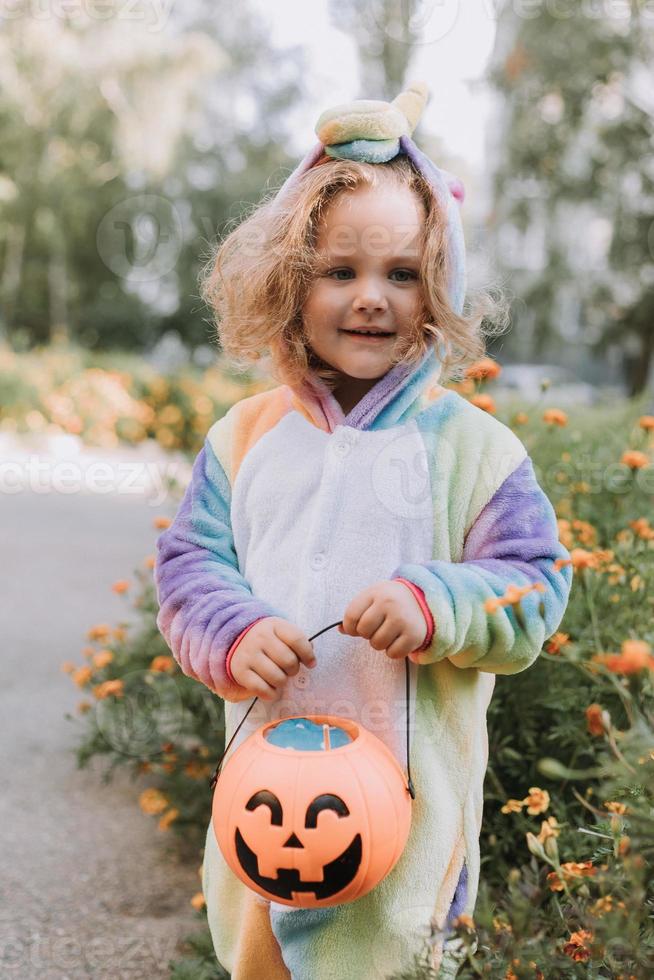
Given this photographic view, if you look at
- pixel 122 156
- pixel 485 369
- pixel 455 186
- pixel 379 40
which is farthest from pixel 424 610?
pixel 122 156

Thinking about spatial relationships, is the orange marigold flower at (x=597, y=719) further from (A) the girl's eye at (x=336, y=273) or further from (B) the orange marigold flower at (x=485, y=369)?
(B) the orange marigold flower at (x=485, y=369)

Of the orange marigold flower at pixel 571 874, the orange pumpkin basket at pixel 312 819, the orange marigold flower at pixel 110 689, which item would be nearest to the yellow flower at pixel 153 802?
the orange marigold flower at pixel 110 689

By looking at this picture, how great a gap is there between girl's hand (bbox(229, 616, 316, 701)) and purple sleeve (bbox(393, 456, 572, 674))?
0.18 meters

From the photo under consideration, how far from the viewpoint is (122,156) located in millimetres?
20047

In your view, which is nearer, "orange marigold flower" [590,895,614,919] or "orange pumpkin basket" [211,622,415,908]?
"orange marigold flower" [590,895,614,919]

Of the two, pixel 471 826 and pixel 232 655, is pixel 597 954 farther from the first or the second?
pixel 232 655

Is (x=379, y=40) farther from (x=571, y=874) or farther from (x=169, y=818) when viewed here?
(x=571, y=874)

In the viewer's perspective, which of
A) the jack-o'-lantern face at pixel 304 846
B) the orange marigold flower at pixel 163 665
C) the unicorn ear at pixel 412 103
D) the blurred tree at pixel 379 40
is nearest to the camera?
the jack-o'-lantern face at pixel 304 846

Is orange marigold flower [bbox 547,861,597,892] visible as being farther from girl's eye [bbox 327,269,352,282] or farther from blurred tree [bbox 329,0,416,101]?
blurred tree [bbox 329,0,416,101]

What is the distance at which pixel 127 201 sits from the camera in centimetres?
2238

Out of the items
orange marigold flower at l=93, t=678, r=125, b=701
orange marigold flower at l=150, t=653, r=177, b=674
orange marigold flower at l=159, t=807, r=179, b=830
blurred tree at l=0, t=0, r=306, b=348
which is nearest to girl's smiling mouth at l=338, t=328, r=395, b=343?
orange marigold flower at l=150, t=653, r=177, b=674

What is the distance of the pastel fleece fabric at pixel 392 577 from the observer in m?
1.50

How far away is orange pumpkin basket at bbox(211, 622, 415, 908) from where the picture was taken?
1.35 metres

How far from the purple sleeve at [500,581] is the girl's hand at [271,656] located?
0.18m
